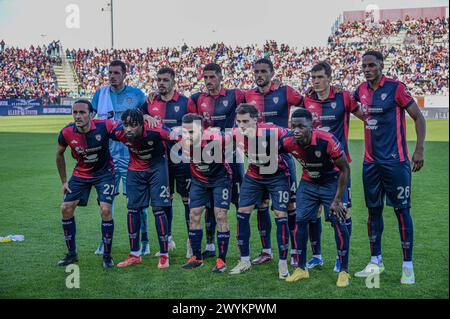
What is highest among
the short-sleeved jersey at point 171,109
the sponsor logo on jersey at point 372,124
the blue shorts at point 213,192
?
the short-sleeved jersey at point 171,109

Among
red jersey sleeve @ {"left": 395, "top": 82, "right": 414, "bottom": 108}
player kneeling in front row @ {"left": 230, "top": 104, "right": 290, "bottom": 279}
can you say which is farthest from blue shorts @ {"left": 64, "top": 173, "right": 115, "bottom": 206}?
red jersey sleeve @ {"left": 395, "top": 82, "right": 414, "bottom": 108}

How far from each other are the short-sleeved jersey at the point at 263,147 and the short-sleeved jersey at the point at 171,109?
39.9 inches

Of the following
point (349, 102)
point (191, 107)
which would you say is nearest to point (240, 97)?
point (191, 107)

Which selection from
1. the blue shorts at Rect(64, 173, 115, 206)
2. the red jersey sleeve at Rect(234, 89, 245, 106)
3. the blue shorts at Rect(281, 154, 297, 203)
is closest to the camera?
the blue shorts at Rect(281, 154, 297, 203)

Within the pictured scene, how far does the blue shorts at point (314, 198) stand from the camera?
18.5ft

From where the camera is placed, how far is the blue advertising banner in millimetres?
36969

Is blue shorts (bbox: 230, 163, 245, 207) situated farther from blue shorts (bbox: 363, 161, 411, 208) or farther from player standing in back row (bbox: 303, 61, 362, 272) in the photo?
blue shorts (bbox: 363, 161, 411, 208)

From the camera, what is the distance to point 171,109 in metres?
6.83

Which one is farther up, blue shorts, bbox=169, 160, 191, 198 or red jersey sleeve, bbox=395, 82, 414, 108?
red jersey sleeve, bbox=395, 82, 414, 108

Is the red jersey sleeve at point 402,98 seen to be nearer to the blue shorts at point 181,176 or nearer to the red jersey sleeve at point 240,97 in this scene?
the red jersey sleeve at point 240,97

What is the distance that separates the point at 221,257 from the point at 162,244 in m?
Result: 0.68

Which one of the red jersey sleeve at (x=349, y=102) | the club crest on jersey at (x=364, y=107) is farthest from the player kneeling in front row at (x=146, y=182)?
the club crest on jersey at (x=364, y=107)

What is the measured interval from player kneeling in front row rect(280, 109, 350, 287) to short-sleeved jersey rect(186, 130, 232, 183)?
0.73 meters

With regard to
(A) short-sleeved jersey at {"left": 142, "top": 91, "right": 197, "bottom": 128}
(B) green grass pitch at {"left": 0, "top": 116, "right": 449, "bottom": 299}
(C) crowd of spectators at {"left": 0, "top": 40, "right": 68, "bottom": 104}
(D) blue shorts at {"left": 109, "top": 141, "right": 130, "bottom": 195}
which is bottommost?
(B) green grass pitch at {"left": 0, "top": 116, "right": 449, "bottom": 299}
